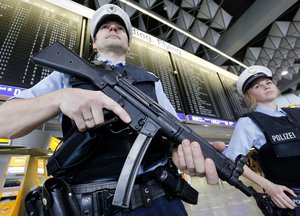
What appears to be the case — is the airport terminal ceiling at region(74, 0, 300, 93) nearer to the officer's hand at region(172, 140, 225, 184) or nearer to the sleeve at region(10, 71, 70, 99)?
the sleeve at region(10, 71, 70, 99)

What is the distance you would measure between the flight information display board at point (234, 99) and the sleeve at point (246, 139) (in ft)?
5.92

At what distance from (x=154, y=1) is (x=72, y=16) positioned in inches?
61.2

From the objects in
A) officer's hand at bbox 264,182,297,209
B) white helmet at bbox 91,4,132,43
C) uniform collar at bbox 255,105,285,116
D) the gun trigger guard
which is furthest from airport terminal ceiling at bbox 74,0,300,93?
officer's hand at bbox 264,182,297,209

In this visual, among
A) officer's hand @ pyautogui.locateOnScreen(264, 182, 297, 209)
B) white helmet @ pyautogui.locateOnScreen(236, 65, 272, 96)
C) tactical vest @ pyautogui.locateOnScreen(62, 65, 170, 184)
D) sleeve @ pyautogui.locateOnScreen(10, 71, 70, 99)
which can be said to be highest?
white helmet @ pyautogui.locateOnScreen(236, 65, 272, 96)

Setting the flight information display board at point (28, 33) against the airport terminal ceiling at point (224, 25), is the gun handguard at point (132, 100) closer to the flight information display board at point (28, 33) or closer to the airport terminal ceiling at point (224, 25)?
the flight information display board at point (28, 33)

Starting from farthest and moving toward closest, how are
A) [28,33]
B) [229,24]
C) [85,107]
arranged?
1. [229,24]
2. [28,33]
3. [85,107]

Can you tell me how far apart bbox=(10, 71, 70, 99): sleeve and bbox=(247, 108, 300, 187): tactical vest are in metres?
1.40

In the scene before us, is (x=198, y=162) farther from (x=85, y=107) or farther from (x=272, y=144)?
(x=272, y=144)

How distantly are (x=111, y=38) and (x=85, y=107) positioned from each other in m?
0.54

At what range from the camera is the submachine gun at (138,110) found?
2.05 ft

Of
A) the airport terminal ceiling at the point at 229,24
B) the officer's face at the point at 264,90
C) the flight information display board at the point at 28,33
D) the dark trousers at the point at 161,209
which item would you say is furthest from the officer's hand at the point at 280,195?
the airport terminal ceiling at the point at 229,24

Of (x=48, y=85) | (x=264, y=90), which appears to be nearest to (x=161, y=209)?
(x=48, y=85)

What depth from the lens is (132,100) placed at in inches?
27.2

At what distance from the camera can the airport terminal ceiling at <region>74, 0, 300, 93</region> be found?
124 inches
